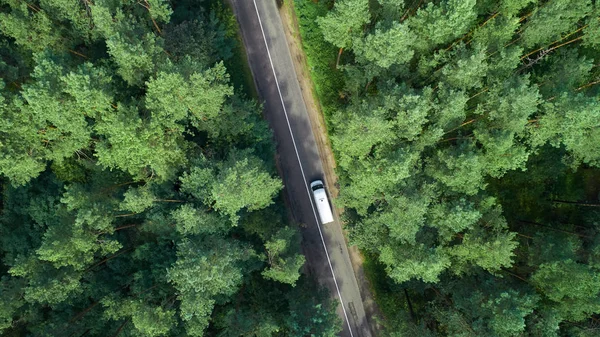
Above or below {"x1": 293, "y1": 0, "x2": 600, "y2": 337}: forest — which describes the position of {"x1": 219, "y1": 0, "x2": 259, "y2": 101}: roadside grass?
above

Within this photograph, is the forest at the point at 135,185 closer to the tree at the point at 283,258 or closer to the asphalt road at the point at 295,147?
the tree at the point at 283,258

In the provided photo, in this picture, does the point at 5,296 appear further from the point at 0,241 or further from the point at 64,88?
the point at 64,88

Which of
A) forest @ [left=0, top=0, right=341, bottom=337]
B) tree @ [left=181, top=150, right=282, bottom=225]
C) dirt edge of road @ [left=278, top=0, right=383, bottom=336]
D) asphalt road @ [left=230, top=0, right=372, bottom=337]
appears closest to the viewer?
tree @ [left=181, top=150, right=282, bottom=225]

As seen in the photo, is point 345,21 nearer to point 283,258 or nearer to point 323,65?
point 323,65

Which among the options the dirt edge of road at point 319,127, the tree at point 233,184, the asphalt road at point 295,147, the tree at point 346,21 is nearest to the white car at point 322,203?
the asphalt road at point 295,147

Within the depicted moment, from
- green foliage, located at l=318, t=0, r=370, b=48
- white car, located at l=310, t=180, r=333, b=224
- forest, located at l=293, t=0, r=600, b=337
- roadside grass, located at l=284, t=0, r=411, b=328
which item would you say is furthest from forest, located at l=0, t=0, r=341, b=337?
green foliage, located at l=318, t=0, r=370, b=48

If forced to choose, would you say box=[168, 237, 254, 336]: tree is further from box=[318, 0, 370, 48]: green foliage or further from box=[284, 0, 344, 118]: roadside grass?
box=[318, 0, 370, 48]: green foliage
